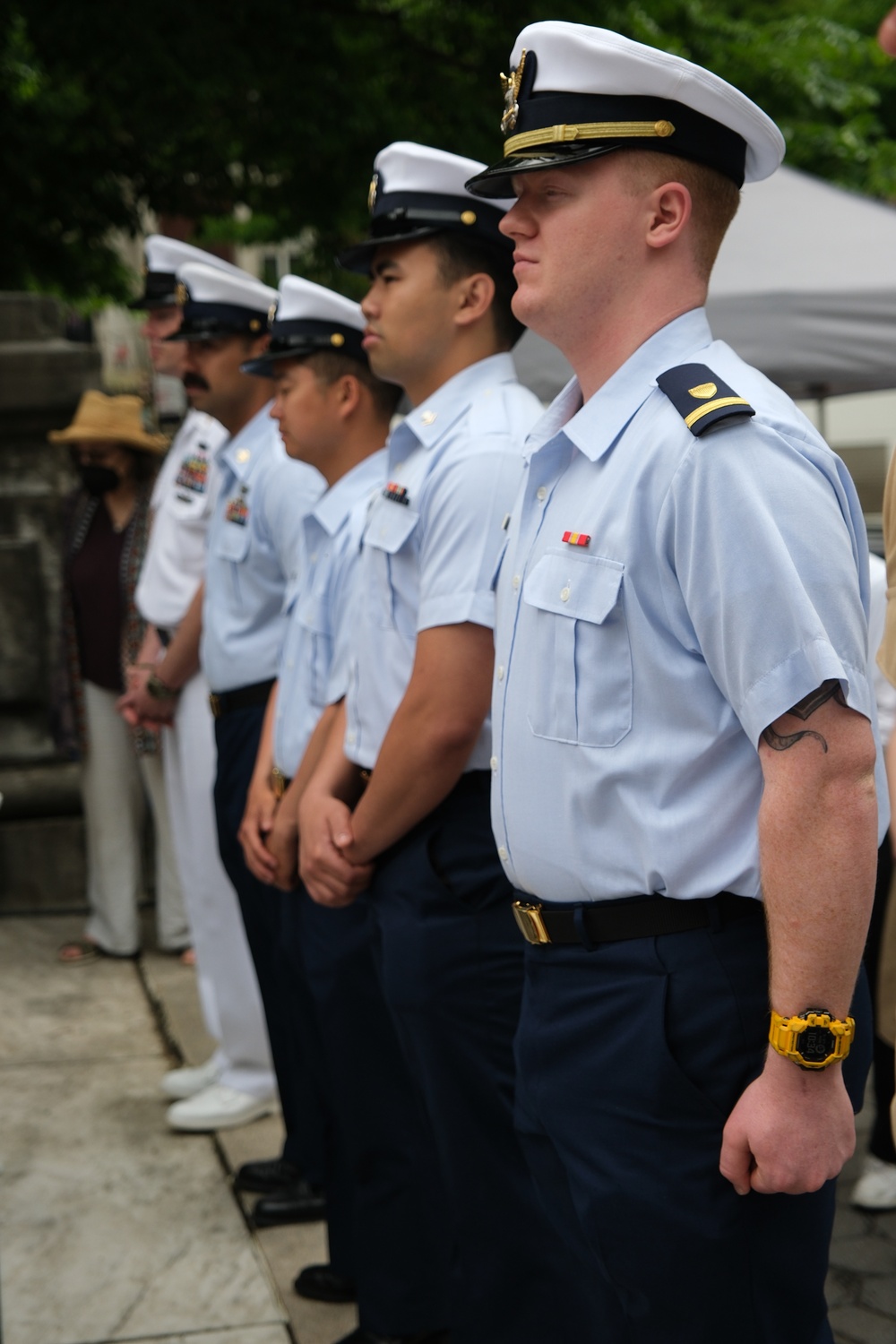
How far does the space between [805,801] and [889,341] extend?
422cm

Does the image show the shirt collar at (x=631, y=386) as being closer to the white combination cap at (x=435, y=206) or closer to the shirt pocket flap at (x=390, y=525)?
the shirt pocket flap at (x=390, y=525)

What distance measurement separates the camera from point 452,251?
8.96 feet

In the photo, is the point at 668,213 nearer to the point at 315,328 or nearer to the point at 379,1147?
the point at 315,328

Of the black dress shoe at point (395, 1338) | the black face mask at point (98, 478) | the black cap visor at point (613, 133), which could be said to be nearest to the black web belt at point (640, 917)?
the black cap visor at point (613, 133)

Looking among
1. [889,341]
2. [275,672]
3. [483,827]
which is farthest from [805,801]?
[889,341]

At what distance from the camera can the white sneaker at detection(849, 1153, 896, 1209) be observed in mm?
3670

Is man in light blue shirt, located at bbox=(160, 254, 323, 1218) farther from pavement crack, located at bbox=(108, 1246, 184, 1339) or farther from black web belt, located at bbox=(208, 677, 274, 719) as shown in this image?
pavement crack, located at bbox=(108, 1246, 184, 1339)

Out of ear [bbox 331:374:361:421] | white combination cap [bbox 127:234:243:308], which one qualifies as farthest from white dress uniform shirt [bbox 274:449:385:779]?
white combination cap [bbox 127:234:243:308]

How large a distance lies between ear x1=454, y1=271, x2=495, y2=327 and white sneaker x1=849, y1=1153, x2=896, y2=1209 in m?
2.30

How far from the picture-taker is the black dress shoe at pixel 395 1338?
2971 mm

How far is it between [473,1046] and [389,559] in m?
0.83

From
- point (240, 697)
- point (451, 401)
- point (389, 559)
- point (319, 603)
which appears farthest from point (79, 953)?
point (451, 401)

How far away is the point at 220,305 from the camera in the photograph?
414 cm

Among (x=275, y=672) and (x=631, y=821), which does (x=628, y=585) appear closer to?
(x=631, y=821)
